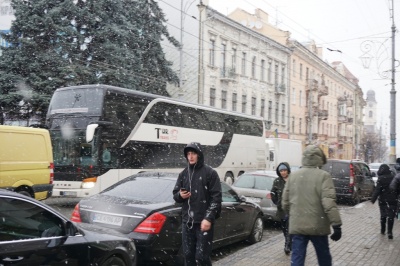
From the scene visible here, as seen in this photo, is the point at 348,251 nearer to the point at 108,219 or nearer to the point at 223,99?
the point at 108,219

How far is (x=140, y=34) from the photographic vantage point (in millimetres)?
28625

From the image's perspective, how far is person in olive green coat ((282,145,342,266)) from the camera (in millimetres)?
5316

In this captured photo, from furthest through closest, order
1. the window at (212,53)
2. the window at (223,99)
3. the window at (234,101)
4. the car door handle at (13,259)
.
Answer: the window at (234,101) → the window at (223,99) → the window at (212,53) → the car door handle at (13,259)

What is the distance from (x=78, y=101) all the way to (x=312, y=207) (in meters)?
11.2

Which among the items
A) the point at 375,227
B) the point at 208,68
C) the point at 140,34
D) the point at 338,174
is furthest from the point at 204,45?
the point at 375,227

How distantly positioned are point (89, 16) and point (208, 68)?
11060mm

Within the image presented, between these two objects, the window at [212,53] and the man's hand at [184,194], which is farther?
the window at [212,53]

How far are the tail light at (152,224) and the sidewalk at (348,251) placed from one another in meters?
1.34

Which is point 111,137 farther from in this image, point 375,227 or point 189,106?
point 375,227

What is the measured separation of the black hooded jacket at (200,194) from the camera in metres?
5.77

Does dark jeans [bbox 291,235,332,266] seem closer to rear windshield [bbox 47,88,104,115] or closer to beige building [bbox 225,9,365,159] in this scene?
rear windshield [bbox 47,88,104,115]

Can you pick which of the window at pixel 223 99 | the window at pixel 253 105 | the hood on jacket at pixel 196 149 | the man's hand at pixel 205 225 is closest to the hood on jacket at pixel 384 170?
the hood on jacket at pixel 196 149

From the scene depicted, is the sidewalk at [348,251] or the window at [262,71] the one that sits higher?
the window at [262,71]

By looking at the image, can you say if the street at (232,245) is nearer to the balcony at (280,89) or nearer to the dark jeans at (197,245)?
Answer: the dark jeans at (197,245)
